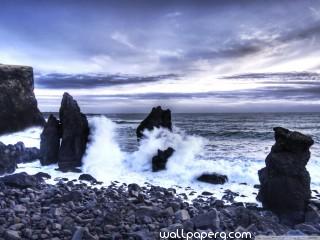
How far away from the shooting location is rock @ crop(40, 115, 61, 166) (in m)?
22.6

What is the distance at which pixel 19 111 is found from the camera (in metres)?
40.7

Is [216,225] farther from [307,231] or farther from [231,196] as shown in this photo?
[231,196]

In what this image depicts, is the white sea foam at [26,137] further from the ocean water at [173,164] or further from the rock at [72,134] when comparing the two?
the rock at [72,134]

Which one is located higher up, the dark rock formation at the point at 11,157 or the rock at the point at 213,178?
the dark rock formation at the point at 11,157

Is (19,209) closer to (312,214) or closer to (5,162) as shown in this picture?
Result: (5,162)

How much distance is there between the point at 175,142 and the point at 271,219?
1611cm

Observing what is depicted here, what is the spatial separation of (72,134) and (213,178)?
30.2 ft

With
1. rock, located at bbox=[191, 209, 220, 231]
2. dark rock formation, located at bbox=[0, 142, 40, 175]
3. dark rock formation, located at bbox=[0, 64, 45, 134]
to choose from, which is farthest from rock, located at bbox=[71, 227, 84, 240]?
dark rock formation, located at bbox=[0, 64, 45, 134]

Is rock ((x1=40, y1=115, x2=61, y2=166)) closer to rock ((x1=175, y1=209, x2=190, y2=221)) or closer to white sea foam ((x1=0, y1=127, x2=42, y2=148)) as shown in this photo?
white sea foam ((x1=0, y1=127, x2=42, y2=148))

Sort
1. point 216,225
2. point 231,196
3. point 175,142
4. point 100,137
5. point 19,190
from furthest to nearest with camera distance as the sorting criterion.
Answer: point 175,142 < point 100,137 < point 231,196 < point 19,190 < point 216,225

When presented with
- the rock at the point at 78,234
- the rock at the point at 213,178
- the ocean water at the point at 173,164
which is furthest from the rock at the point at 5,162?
the rock at the point at 78,234

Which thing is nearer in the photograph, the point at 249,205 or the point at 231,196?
the point at 249,205

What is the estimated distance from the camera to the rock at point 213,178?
61.4 ft

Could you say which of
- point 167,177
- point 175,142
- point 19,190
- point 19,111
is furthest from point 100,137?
point 19,111
